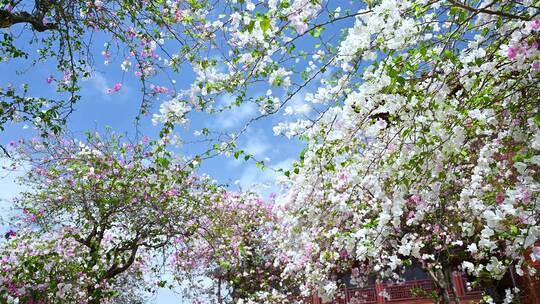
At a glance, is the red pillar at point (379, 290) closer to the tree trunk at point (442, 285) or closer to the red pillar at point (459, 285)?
the red pillar at point (459, 285)

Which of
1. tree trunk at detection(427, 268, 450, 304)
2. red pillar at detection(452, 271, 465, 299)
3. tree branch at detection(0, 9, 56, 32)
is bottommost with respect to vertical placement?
tree trunk at detection(427, 268, 450, 304)

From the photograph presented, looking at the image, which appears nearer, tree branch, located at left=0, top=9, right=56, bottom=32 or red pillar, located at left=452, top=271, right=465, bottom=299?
tree branch, located at left=0, top=9, right=56, bottom=32

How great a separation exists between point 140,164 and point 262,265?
12.4 m

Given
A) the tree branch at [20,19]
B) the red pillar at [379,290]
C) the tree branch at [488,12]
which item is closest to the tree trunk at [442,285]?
the tree branch at [488,12]

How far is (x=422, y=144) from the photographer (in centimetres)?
344

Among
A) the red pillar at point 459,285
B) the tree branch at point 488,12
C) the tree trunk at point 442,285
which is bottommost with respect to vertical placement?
the tree trunk at point 442,285

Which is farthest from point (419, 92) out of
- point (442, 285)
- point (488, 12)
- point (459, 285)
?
point (459, 285)

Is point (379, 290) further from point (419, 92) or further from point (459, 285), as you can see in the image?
point (419, 92)

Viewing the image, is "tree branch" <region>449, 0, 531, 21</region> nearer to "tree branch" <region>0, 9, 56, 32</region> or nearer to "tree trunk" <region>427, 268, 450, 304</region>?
"tree branch" <region>0, 9, 56, 32</region>

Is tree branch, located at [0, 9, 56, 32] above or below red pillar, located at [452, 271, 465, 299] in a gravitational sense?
above

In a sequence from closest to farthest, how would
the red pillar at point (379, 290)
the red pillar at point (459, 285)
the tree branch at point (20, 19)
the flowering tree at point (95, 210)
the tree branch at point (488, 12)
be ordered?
the tree branch at point (488, 12), the tree branch at point (20, 19), the flowering tree at point (95, 210), the red pillar at point (459, 285), the red pillar at point (379, 290)

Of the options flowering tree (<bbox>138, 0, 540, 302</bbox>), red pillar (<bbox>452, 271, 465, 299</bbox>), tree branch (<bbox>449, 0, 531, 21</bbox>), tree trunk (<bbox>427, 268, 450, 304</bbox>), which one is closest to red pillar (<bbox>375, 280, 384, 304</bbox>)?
red pillar (<bbox>452, 271, 465, 299</bbox>)

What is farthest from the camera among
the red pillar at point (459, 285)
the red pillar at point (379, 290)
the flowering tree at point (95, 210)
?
the red pillar at point (379, 290)

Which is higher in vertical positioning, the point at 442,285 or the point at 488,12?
the point at 488,12
